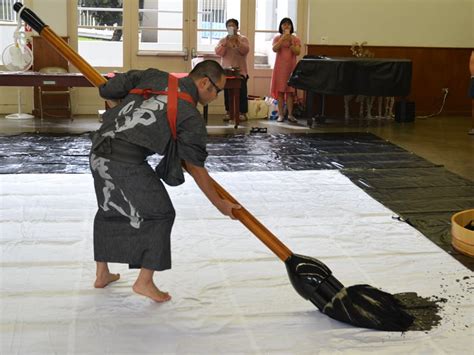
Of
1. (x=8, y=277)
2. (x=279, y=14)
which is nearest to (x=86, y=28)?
(x=279, y=14)

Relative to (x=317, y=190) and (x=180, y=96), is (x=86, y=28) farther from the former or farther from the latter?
(x=180, y=96)

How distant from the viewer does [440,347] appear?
8.98ft

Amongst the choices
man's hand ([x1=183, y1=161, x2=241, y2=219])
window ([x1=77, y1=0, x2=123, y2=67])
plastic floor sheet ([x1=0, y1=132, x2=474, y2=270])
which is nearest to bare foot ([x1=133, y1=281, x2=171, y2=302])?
man's hand ([x1=183, y1=161, x2=241, y2=219])

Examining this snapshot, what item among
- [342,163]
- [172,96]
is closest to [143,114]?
[172,96]

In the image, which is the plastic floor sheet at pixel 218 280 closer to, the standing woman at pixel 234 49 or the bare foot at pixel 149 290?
the bare foot at pixel 149 290

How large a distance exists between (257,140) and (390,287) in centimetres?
429

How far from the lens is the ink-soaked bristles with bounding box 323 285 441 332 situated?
2852mm

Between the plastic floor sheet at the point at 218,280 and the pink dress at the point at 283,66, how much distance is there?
427 cm

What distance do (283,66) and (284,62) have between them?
0.05m

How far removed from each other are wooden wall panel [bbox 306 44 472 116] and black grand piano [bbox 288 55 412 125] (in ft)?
3.22

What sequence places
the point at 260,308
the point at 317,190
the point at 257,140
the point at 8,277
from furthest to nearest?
the point at 257,140, the point at 317,190, the point at 8,277, the point at 260,308

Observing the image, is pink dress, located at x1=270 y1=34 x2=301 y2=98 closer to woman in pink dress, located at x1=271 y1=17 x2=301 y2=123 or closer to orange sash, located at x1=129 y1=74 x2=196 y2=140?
→ woman in pink dress, located at x1=271 y1=17 x2=301 y2=123

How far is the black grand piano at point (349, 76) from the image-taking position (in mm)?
8656

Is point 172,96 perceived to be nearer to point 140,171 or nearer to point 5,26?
point 140,171
